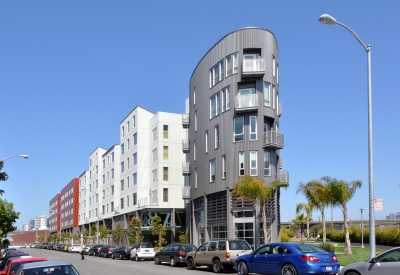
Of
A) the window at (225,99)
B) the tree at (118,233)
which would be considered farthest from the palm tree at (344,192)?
the tree at (118,233)

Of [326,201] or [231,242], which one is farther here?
[326,201]

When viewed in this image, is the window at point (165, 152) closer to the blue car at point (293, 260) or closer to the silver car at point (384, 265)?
the blue car at point (293, 260)

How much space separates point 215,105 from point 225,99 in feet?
7.28

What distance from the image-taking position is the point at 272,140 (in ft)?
132

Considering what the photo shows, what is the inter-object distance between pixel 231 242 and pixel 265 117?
1696 cm

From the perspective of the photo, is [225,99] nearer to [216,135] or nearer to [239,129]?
[239,129]

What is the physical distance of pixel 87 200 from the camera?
339ft

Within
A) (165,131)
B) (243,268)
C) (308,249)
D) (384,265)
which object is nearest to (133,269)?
(243,268)

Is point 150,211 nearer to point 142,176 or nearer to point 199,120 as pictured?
point 142,176

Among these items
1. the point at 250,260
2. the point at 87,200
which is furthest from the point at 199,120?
the point at 87,200

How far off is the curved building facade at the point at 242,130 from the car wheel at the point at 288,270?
19.1 m

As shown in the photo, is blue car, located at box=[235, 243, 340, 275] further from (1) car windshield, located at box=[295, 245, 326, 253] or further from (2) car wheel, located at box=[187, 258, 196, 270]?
(2) car wheel, located at box=[187, 258, 196, 270]

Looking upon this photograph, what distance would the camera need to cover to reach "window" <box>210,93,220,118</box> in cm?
4425

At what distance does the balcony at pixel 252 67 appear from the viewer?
40.2 meters
